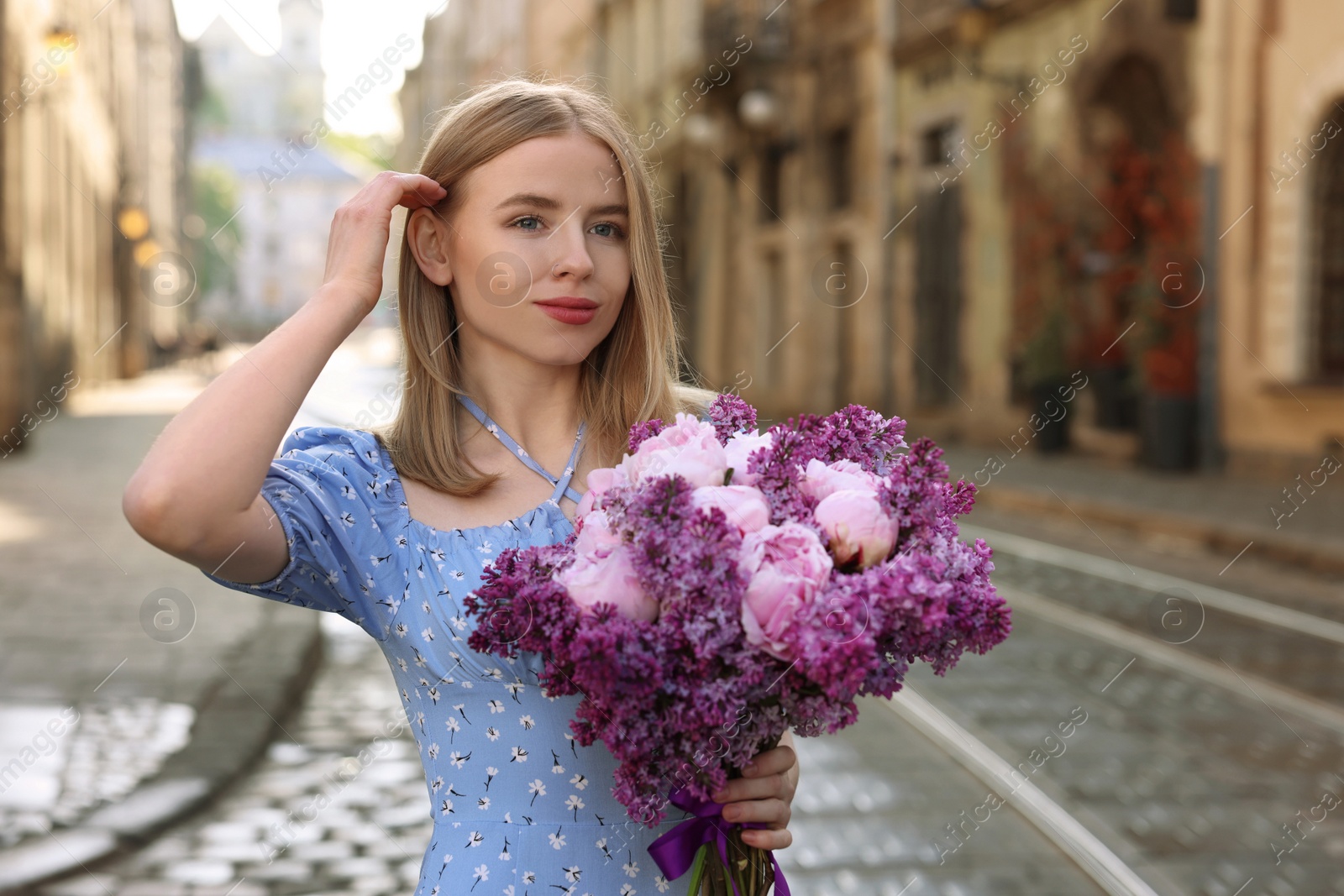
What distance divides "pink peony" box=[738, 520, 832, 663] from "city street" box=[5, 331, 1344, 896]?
9.17ft

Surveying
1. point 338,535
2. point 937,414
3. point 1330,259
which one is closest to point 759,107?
point 937,414

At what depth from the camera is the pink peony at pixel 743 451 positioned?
1620mm

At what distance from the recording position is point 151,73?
48.2m

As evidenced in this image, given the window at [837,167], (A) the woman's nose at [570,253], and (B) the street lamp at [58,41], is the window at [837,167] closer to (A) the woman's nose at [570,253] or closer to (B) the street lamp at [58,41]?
(B) the street lamp at [58,41]

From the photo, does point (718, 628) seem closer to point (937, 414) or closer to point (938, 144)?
point (937, 414)

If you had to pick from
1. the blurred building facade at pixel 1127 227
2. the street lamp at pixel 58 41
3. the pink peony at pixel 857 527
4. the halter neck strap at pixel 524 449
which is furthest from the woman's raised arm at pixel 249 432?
the street lamp at pixel 58 41

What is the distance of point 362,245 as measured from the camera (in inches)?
73.9

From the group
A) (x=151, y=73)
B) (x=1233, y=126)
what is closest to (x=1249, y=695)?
(x=1233, y=126)

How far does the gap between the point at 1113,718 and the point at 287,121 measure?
76.0m

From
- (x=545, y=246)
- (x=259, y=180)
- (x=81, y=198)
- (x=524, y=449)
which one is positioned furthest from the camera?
(x=259, y=180)

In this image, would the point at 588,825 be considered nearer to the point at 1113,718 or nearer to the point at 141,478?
the point at 141,478

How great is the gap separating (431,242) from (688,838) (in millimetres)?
932

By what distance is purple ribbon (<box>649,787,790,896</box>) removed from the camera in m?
1.74

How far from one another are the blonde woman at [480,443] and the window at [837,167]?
74.0ft
